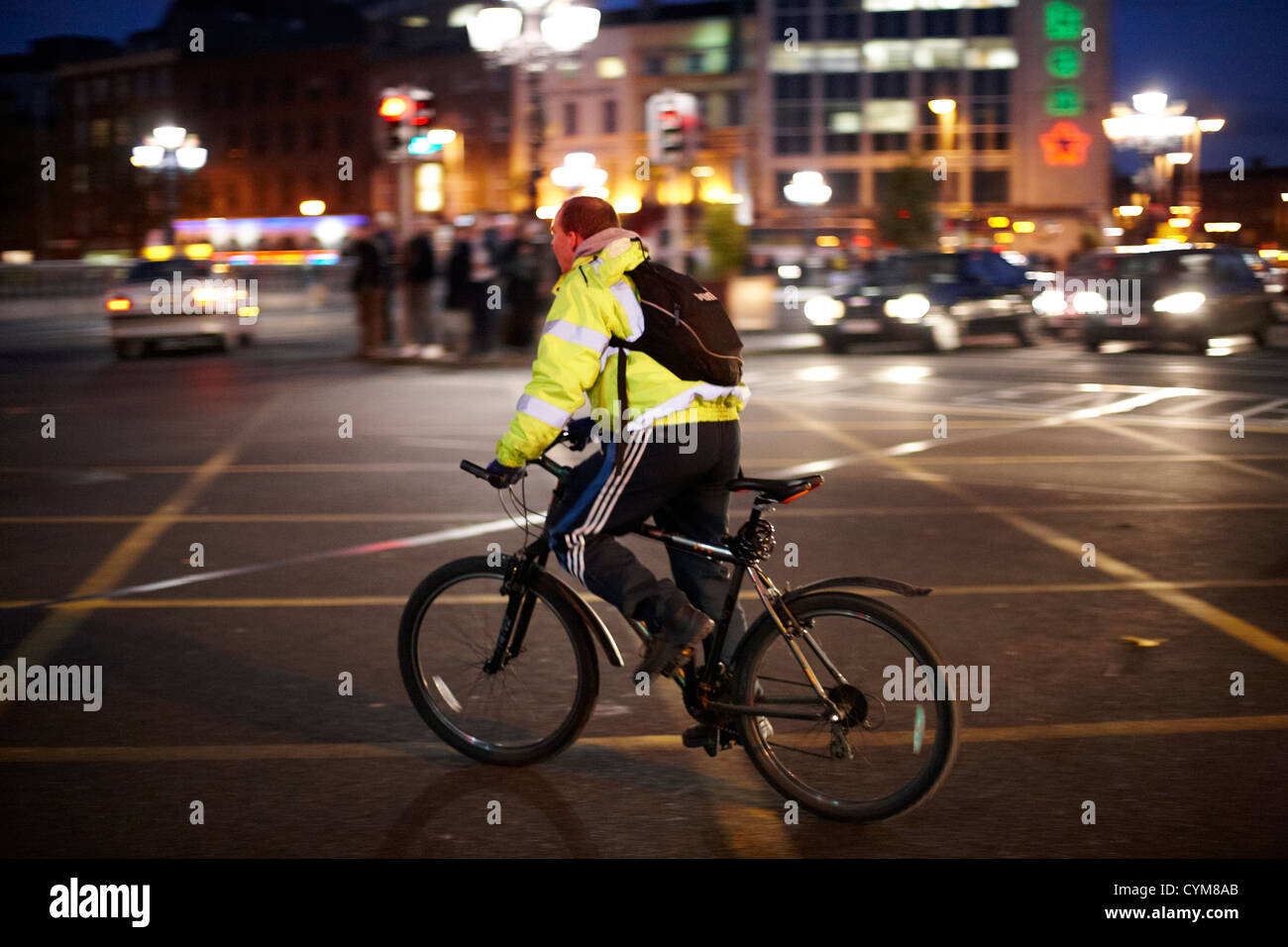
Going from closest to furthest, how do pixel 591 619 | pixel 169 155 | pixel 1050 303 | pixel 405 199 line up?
pixel 591 619, pixel 405 199, pixel 1050 303, pixel 169 155

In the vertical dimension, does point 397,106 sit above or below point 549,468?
above

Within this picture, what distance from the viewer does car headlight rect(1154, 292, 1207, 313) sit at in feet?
77.1

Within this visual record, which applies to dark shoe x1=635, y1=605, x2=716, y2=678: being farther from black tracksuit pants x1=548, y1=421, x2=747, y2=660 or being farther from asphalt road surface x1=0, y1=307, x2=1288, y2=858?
asphalt road surface x1=0, y1=307, x2=1288, y2=858

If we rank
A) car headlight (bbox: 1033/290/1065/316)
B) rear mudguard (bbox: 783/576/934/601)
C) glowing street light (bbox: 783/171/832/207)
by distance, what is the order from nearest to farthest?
1. rear mudguard (bbox: 783/576/934/601)
2. car headlight (bbox: 1033/290/1065/316)
3. glowing street light (bbox: 783/171/832/207)

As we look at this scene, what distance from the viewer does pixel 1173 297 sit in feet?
77.7

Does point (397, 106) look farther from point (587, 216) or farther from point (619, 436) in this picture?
point (619, 436)

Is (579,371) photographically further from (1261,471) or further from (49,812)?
(1261,471)

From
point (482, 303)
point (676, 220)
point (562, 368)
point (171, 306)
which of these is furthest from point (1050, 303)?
point (562, 368)

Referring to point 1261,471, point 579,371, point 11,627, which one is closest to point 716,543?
point 579,371

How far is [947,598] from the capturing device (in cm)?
754

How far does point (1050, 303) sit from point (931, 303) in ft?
16.6

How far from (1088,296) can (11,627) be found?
799 inches

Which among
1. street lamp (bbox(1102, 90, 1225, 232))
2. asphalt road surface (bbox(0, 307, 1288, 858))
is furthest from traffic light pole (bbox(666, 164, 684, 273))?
street lamp (bbox(1102, 90, 1225, 232))

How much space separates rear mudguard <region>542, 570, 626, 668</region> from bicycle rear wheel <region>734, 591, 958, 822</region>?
41 centimetres
